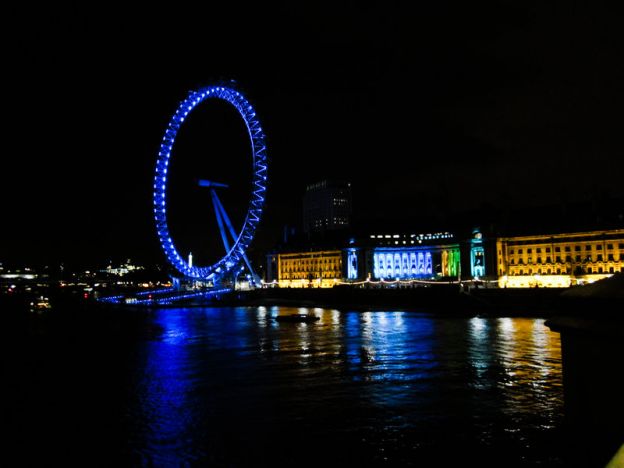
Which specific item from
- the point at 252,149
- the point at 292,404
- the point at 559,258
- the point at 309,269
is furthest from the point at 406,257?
the point at 292,404

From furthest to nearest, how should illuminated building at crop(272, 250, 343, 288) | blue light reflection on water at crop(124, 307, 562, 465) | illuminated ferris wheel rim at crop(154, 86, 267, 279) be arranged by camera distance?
illuminated building at crop(272, 250, 343, 288), illuminated ferris wheel rim at crop(154, 86, 267, 279), blue light reflection on water at crop(124, 307, 562, 465)

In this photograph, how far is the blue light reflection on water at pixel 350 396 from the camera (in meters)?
13.1

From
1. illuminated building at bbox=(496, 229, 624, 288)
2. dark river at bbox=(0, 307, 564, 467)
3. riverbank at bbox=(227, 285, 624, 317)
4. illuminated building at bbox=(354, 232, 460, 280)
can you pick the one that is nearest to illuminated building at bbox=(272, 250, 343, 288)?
illuminated building at bbox=(354, 232, 460, 280)

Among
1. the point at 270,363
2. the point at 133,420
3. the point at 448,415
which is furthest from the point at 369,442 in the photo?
the point at 270,363

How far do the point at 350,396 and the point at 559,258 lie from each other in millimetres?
82056

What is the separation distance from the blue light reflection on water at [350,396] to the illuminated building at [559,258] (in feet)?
189

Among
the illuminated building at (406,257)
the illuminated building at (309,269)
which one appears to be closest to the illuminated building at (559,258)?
the illuminated building at (406,257)

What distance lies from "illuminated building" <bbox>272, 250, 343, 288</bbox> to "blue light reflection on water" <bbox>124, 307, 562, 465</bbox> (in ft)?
295

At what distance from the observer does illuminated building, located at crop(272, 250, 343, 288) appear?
125812 millimetres

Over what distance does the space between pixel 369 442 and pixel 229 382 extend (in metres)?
9.78

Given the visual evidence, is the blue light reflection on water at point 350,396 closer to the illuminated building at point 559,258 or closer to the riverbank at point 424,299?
the riverbank at point 424,299

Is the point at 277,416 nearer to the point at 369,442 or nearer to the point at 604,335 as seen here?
the point at 369,442

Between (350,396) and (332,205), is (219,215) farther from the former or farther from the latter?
(332,205)

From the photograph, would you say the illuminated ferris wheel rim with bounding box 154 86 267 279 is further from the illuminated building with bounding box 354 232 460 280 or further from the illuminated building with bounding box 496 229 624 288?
the illuminated building with bounding box 354 232 460 280
